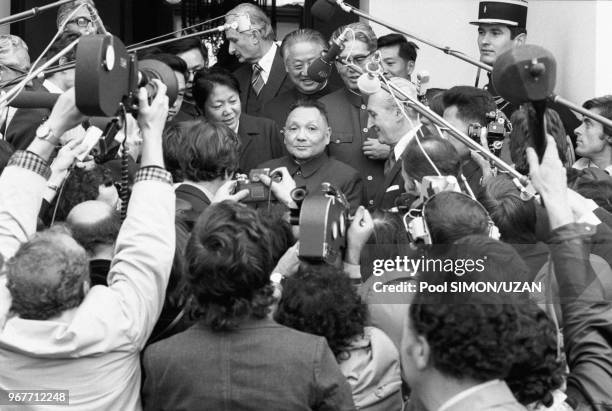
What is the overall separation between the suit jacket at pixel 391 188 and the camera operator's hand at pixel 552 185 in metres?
1.93

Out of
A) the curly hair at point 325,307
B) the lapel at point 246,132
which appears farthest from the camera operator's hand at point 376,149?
the curly hair at point 325,307

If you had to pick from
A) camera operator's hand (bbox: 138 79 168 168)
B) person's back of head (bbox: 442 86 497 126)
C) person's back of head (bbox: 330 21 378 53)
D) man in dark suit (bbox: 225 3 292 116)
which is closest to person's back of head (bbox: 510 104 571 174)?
person's back of head (bbox: 442 86 497 126)

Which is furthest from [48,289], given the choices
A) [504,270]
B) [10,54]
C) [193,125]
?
[10,54]

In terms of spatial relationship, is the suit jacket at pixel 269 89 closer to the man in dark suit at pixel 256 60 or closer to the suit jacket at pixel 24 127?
the man in dark suit at pixel 256 60

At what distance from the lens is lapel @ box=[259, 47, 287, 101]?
6383mm

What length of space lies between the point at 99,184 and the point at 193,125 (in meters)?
0.48

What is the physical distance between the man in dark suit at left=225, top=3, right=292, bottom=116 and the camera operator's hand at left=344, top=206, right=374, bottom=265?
2.97 meters

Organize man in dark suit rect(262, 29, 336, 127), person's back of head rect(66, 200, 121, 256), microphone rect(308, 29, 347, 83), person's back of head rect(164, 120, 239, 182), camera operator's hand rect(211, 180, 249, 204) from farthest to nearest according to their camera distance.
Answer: man in dark suit rect(262, 29, 336, 127), microphone rect(308, 29, 347, 83), person's back of head rect(164, 120, 239, 182), camera operator's hand rect(211, 180, 249, 204), person's back of head rect(66, 200, 121, 256)

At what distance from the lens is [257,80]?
6434 mm

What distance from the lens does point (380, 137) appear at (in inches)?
208

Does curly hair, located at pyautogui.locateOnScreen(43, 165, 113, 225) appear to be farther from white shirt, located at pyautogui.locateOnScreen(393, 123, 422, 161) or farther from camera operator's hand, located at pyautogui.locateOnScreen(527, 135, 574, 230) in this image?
camera operator's hand, located at pyautogui.locateOnScreen(527, 135, 574, 230)

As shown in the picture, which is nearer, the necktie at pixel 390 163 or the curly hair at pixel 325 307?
the curly hair at pixel 325 307

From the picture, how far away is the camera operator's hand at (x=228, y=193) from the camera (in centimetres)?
389

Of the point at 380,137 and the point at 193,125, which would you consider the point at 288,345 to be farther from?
the point at 380,137
